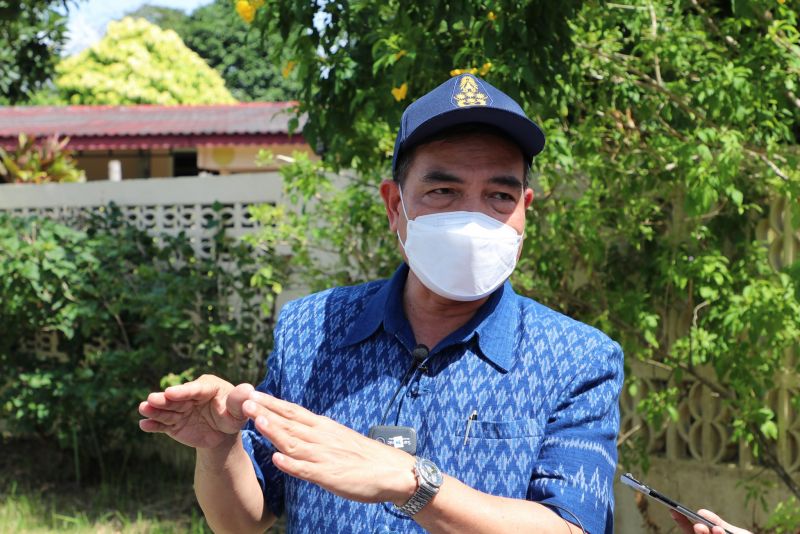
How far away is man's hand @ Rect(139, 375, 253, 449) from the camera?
160 centimetres

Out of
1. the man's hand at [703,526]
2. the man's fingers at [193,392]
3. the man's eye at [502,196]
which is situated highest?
the man's eye at [502,196]

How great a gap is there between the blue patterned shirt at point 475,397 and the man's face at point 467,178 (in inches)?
6.6

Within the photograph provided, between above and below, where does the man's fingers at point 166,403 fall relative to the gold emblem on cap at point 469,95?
below

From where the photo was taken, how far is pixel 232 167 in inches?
537

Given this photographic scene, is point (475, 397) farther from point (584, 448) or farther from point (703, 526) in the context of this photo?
point (703, 526)

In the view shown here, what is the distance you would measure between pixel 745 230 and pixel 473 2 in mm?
1462

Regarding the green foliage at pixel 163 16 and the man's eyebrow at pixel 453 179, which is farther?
the green foliage at pixel 163 16

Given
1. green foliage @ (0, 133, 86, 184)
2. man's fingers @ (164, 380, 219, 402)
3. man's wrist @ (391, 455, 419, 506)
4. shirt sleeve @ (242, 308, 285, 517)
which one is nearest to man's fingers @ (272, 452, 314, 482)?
man's wrist @ (391, 455, 419, 506)

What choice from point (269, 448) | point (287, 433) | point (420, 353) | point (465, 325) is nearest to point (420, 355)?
point (420, 353)

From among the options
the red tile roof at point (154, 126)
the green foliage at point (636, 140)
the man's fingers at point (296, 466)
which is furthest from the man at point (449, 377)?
the red tile roof at point (154, 126)

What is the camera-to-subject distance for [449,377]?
1.72 metres

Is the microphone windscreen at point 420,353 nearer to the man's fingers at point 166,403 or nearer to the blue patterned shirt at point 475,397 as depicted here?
the blue patterned shirt at point 475,397

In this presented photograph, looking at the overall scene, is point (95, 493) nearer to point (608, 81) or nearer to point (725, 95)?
point (608, 81)

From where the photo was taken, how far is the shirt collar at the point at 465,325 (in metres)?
A: 1.73
